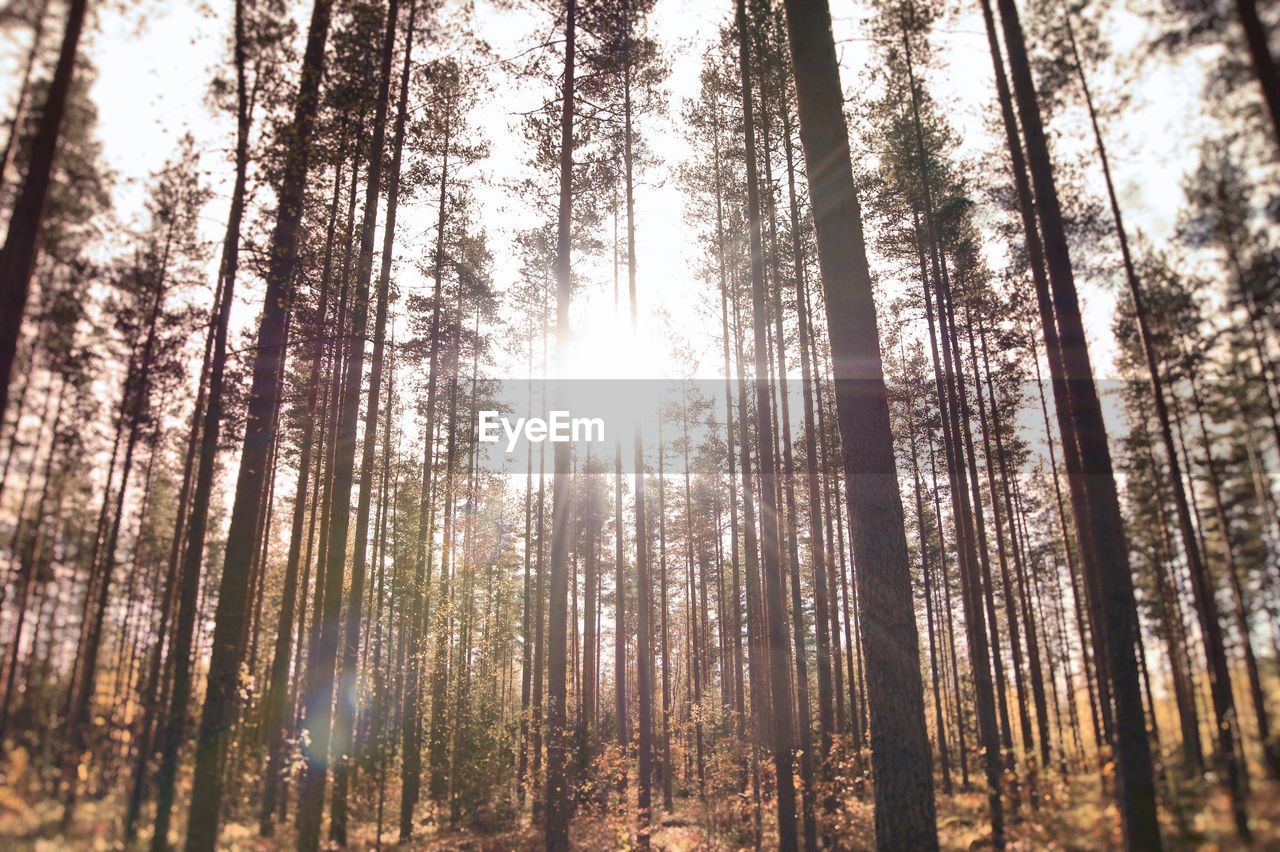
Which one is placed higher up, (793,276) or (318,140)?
(793,276)

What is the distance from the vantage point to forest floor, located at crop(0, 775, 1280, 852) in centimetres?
574

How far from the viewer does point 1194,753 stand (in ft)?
56.1

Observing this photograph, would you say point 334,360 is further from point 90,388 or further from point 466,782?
point 466,782

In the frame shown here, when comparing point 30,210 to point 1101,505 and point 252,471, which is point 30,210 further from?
point 1101,505

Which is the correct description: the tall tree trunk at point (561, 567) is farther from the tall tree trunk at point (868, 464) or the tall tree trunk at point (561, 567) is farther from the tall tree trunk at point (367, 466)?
the tall tree trunk at point (868, 464)

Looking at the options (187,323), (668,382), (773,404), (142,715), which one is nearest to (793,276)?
(773,404)

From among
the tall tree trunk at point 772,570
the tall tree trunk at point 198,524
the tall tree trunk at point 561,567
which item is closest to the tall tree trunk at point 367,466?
the tall tree trunk at point 198,524

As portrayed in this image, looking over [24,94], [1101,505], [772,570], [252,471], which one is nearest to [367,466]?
[252,471]

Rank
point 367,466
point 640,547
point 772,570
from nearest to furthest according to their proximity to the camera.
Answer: point 772,570 → point 367,466 → point 640,547

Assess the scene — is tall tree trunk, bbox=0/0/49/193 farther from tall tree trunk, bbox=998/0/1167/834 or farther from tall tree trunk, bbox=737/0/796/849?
tall tree trunk, bbox=998/0/1167/834

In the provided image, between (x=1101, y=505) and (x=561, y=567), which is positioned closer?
(x=1101, y=505)

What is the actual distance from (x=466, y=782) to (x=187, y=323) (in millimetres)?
11516

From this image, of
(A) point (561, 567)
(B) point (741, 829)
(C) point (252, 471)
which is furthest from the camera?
(B) point (741, 829)

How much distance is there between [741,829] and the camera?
14094 millimetres
